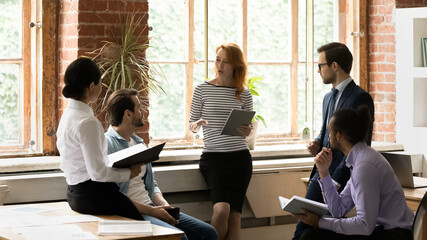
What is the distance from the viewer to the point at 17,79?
543 cm

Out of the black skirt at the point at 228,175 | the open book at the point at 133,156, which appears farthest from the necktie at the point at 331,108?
the open book at the point at 133,156

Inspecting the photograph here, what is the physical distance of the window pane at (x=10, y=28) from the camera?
536 centimetres

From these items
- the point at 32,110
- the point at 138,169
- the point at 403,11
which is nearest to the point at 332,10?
the point at 403,11

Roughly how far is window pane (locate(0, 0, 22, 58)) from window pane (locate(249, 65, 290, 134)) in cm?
213

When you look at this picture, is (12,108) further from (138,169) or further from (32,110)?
(138,169)

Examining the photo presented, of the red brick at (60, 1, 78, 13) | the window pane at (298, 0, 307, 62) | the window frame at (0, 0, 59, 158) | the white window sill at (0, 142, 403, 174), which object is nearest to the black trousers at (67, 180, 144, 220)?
the white window sill at (0, 142, 403, 174)

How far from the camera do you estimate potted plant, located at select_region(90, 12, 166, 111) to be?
5.23 m

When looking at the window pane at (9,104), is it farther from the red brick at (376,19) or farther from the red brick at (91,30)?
the red brick at (376,19)

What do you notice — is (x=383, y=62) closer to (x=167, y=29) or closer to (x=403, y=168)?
(x=167, y=29)

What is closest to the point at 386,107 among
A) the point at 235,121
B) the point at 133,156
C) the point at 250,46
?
the point at 250,46

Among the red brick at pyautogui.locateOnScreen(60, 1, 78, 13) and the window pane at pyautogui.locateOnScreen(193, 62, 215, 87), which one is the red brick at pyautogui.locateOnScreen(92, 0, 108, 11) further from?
the window pane at pyautogui.locateOnScreen(193, 62, 215, 87)

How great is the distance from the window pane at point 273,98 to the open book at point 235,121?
4.35ft

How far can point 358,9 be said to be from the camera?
6.90 metres

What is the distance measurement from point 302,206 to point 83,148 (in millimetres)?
1211
